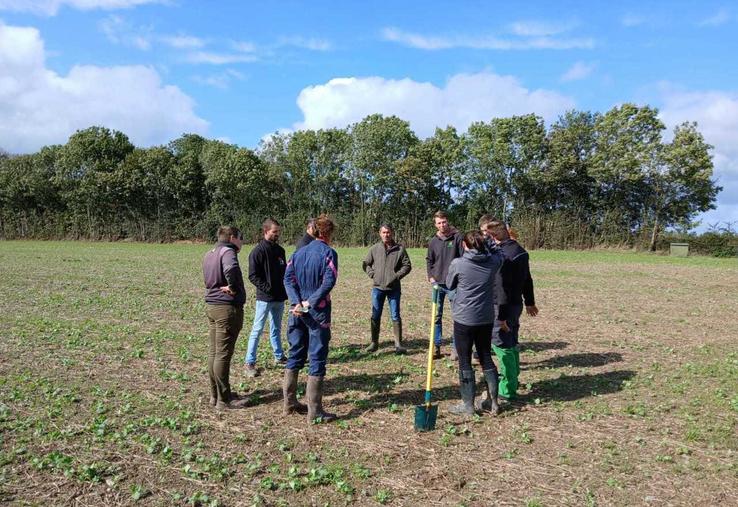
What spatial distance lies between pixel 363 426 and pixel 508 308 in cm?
241

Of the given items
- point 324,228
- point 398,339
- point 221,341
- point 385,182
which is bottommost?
point 398,339

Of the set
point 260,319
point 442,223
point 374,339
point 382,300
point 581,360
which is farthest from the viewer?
point 374,339

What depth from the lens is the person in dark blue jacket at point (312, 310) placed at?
5977mm

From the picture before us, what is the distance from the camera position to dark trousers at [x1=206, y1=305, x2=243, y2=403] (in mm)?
6426

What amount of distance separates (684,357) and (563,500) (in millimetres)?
6031

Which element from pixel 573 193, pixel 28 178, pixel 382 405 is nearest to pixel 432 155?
pixel 573 193

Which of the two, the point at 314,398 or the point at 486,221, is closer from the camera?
the point at 314,398

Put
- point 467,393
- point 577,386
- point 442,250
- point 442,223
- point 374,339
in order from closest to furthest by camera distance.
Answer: point 467,393, point 577,386, point 442,223, point 442,250, point 374,339

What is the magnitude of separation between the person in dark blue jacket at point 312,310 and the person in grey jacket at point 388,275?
3.04m

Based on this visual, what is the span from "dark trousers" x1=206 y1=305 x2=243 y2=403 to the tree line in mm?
38451

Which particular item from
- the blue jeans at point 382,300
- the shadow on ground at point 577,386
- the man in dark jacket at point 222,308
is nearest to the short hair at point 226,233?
the man in dark jacket at point 222,308

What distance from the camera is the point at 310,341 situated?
6102mm

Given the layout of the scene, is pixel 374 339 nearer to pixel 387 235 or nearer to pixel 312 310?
pixel 387 235

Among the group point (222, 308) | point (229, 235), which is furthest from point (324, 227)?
point (222, 308)
